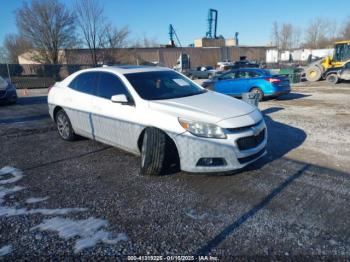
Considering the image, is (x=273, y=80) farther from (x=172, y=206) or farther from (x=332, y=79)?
(x=332, y=79)

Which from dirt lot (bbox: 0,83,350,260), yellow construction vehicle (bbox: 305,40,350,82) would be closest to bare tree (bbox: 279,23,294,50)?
yellow construction vehicle (bbox: 305,40,350,82)

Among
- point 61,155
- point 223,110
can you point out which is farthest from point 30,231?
point 223,110

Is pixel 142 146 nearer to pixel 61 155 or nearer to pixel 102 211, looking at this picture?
pixel 102 211

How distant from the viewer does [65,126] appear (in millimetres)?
5910

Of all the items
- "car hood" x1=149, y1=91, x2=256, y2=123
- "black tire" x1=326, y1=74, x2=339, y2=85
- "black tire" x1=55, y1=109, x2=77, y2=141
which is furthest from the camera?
"black tire" x1=326, y1=74, x2=339, y2=85

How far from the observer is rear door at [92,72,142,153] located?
4266 mm

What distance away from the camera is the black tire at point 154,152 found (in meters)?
3.83

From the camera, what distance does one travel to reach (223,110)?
155 inches

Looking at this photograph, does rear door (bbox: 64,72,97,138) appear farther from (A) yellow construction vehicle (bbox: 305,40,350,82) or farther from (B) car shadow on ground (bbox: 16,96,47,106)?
(A) yellow construction vehicle (bbox: 305,40,350,82)

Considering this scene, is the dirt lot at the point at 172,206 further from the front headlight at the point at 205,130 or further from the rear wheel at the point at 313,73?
the rear wheel at the point at 313,73

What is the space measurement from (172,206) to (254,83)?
9.11 meters

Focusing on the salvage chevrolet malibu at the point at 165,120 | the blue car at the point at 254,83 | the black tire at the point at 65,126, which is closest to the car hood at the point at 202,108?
Result: the salvage chevrolet malibu at the point at 165,120

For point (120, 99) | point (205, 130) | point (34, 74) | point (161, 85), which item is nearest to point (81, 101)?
point (120, 99)

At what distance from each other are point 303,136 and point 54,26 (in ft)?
121
